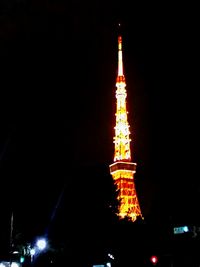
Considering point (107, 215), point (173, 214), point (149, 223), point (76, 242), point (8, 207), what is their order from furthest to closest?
point (173, 214)
point (149, 223)
point (107, 215)
point (76, 242)
point (8, 207)

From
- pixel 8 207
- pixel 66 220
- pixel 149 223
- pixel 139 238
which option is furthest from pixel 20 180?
pixel 149 223

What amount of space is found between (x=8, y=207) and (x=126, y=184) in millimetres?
49269

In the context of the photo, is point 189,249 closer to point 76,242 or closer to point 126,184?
point 76,242

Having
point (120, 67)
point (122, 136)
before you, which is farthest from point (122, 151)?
point (120, 67)

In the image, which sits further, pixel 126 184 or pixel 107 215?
pixel 126 184

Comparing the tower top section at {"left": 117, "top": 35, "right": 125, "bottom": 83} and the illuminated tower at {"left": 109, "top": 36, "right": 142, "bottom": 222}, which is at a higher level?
the tower top section at {"left": 117, "top": 35, "right": 125, "bottom": 83}

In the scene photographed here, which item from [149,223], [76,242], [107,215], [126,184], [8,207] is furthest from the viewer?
[126,184]

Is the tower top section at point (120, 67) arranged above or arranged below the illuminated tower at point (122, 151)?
above

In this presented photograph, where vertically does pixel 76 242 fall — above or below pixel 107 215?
below

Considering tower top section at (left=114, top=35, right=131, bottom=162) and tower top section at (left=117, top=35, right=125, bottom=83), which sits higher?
tower top section at (left=117, top=35, right=125, bottom=83)

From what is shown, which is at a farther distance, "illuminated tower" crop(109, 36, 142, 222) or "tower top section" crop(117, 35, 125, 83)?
"tower top section" crop(117, 35, 125, 83)

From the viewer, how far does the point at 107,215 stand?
40.3m

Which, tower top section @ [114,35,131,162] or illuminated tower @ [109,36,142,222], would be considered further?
tower top section @ [114,35,131,162]

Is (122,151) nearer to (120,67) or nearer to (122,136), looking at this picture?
(122,136)
